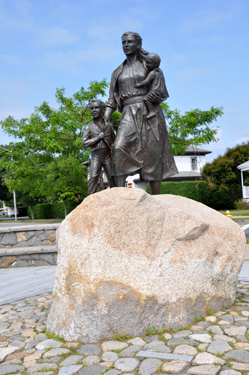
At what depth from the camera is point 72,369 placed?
2.46m

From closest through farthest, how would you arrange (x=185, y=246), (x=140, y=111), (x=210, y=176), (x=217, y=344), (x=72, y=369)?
(x=72, y=369) → (x=217, y=344) → (x=185, y=246) → (x=140, y=111) → (x=210, y=176)

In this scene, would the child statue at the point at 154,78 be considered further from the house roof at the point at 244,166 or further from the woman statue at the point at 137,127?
the house roof at the point at 244,166

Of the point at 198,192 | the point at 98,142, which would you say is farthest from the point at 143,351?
the point at 198,192

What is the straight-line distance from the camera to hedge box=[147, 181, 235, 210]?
25000 mm

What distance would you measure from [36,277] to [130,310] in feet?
11.2

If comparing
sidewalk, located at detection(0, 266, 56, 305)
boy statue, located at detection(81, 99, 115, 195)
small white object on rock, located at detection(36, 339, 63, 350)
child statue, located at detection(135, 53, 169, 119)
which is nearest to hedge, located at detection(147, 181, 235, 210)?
sidewalk, located at detection(0, 266, 56, 305)

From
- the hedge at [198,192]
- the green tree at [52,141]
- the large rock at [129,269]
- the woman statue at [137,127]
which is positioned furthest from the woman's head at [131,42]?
the hedge at [198,192]

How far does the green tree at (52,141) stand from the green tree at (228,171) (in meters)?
A: 10.0

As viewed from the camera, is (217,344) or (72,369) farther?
(217,344)

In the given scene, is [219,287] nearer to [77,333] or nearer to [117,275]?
[117,275]

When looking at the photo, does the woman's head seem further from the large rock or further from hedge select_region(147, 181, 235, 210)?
hedge select_region(147, 181, 235, 210)

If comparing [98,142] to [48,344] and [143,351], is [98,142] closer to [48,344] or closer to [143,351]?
[48,344]

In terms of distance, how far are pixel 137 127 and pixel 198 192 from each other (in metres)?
20.6

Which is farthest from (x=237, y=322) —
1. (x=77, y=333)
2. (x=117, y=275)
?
(x=77, y=333)
